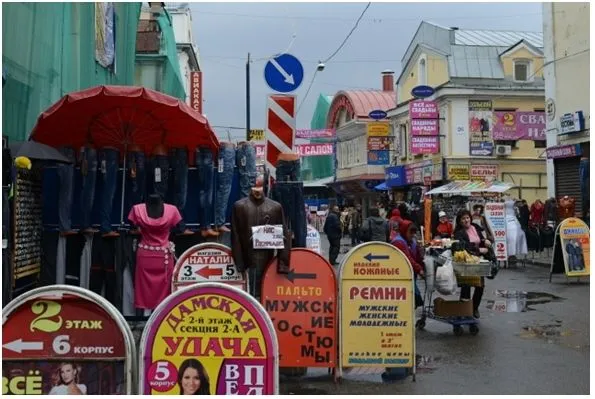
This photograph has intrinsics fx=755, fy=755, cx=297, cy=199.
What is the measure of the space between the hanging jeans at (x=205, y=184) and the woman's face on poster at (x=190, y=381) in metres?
4.89

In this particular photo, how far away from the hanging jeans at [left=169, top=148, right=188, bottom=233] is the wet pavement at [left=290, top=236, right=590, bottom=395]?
287 cm

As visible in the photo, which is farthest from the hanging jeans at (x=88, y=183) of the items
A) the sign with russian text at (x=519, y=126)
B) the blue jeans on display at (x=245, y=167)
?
the sign with russian text at (x=519, y=126)

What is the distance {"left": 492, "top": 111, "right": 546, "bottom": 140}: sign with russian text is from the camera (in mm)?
32125

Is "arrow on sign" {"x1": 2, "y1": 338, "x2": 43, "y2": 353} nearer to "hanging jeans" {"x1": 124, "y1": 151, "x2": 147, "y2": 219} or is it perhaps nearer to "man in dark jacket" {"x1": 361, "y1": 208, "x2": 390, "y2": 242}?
"hanging jeans" {"x1": 124, "y1": 151, "x2": 147, "y2": 219}

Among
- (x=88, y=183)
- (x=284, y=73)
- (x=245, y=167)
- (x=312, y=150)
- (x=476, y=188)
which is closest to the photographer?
(x=88, y=183)

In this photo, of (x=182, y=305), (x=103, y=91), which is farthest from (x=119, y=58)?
(x=182, y=305)

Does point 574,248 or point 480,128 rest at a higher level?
point 480,128

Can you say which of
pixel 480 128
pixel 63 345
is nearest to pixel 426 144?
pixel 480 128

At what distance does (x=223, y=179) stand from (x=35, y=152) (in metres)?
2.37

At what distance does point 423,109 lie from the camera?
35062 mm

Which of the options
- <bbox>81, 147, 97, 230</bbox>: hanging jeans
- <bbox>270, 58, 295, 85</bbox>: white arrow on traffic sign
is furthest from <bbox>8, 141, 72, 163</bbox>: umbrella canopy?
<bbox>270, 58, 295, 85</bbox>: white arrow on traffic sign

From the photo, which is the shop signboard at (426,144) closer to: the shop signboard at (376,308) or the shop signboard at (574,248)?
the shop signboard at (574,248)

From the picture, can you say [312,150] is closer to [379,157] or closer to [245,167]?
[379,157]

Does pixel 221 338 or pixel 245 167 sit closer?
pixel 221 338
